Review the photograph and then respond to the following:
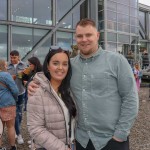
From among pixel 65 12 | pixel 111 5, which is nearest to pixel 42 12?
pixel 65 12

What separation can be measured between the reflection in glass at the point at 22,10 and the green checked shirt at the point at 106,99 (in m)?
16.6

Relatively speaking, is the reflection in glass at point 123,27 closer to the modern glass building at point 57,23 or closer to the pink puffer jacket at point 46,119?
the modern glass building at point 57,23

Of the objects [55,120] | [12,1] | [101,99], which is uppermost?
[12,1]

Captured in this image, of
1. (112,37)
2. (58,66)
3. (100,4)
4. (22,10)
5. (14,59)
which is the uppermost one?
(100,4)

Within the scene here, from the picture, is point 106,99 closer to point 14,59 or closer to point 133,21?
point 14,59

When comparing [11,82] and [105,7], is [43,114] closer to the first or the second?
[11,82]

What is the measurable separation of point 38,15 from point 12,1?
6.70ft

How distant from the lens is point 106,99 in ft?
8.04

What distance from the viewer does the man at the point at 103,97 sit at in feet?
7.98

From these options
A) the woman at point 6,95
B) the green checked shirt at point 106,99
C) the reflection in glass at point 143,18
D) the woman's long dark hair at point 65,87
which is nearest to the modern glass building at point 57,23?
the reflection in glass at point 143,18

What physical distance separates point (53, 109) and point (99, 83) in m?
0.45

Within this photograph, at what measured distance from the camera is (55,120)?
7.93 ft

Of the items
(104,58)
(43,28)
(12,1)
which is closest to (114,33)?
(43,28)

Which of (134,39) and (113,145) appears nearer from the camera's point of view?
(113,145)
